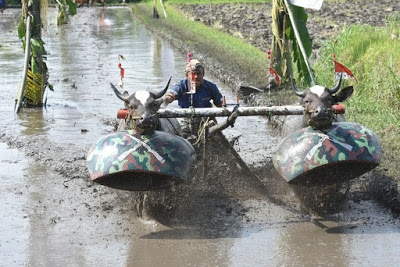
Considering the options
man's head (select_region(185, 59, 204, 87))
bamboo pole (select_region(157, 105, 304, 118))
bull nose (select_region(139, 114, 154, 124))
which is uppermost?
man's head (select_region(185, 59, 204, 87))

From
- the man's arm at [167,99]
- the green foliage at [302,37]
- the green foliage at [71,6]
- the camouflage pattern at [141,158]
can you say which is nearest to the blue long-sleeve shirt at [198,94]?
the man's arm at [167,99]

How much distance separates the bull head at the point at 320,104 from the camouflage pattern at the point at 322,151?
0.31 ft

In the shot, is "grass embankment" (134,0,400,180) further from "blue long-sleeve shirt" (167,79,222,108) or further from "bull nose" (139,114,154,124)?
"bull nose" (139,114,154,124)

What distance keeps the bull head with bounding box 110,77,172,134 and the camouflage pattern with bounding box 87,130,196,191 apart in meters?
0.10

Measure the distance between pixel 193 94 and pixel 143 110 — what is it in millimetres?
1669

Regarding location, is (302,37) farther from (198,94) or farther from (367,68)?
(198,94)

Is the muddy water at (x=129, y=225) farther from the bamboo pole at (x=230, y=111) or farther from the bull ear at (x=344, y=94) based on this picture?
the bull ear at (x=344, y=94)

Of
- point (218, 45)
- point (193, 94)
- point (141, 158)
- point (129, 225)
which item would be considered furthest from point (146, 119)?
point (218, 45)

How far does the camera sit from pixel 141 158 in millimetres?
7020

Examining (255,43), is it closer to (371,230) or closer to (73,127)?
(73,127)

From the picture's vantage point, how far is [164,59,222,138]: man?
8523 millimetres

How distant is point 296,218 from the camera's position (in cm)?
778

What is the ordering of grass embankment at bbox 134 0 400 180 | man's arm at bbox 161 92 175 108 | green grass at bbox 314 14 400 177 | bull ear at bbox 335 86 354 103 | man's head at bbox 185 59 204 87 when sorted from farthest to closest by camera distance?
grass embankment at bbox 134 0 400 180, green grass at bbox 314 14 400 177, man's head at bbox 185 59 204 87, man's arm at bbox 161 92 175 108, bull ear at bbox 335 86 354 103

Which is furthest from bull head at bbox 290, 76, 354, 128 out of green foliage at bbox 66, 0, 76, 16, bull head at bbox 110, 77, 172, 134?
green foliage at bbox 66, 0, 76, 16
